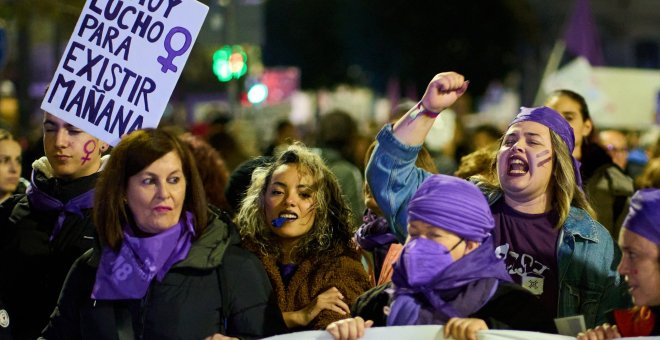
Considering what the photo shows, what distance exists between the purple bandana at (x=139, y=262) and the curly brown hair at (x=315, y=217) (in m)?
0.91

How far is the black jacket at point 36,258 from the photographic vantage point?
6.26 m

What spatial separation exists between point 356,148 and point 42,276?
797 cm

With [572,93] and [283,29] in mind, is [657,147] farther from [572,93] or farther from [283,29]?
[283,29]

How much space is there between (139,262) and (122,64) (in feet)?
5.14


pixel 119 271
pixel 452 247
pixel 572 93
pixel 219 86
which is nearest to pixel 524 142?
pixel 452 247

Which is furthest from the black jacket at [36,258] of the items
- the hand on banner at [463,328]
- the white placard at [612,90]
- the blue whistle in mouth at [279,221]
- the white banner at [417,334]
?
the white placard at [612,90]

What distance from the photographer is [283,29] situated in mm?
65500

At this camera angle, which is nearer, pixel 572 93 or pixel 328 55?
pixel 572 93

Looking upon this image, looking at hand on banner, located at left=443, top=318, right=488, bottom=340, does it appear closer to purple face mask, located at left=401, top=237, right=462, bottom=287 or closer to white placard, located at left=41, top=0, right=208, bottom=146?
purple face mask, located at left=401, top=237, right=462, bottom=287

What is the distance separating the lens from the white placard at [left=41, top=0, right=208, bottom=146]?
21.2ft

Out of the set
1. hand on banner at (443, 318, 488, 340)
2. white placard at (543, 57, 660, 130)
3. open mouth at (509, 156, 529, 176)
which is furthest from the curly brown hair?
white placard at (543, 57, 660, 130)

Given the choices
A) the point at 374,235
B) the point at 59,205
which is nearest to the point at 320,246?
the point at 374,235

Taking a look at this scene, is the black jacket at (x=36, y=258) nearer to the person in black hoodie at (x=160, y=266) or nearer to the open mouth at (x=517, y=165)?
the person in black hoodie at (x=160, y=266)

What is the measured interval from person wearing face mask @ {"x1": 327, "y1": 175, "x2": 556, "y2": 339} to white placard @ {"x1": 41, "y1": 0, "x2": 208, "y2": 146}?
2.01m
